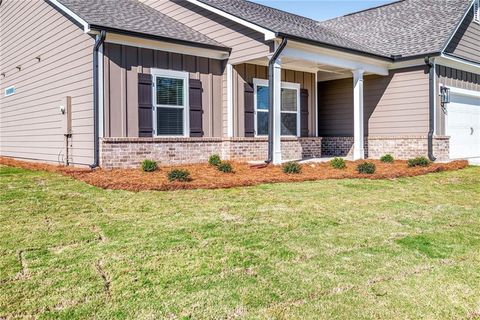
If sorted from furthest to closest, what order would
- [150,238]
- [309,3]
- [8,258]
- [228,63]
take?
1. [309,3]
2. [228,63]
3. [150,238]
4. [8,258]

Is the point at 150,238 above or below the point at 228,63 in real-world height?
below

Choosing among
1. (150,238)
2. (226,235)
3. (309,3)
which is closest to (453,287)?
(226,235)

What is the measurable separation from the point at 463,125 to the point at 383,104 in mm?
2924

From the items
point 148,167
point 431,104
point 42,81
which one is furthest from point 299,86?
point 42,81

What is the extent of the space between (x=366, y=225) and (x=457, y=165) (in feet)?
25.3

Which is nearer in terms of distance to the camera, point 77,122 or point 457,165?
point 77,122

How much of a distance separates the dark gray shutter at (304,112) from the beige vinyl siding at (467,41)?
4.67 metres

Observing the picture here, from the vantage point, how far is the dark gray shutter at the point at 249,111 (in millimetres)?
12281

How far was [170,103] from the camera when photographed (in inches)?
436

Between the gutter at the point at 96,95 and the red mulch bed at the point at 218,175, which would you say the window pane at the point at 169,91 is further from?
the red mulch bed at the point at 218,175

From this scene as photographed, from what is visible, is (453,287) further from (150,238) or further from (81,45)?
(81,45)

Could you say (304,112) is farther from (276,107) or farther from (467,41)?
(467,41)

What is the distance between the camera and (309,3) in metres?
18.2

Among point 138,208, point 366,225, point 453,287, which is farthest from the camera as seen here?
point 138,208
